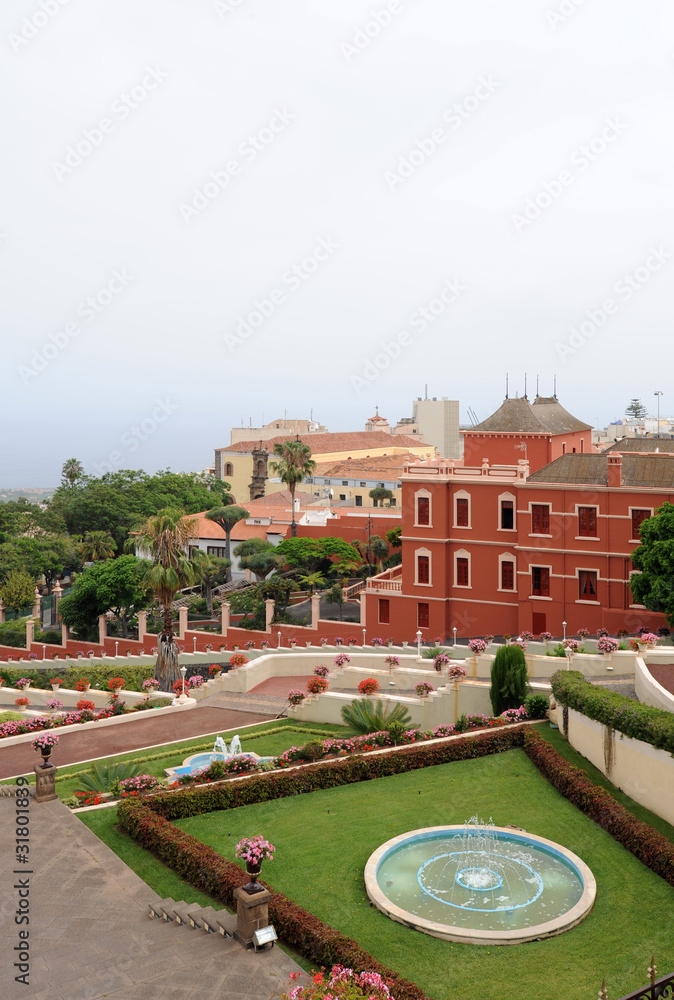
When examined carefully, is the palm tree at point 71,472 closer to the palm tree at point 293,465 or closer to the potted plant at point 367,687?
the palm tree at point 293,465

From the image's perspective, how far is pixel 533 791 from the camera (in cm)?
1892

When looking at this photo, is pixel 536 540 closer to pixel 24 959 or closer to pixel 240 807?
pixel 240 807

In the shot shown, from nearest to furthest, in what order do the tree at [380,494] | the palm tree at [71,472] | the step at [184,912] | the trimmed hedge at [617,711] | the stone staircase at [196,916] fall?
the stone staircase at [196,916], the step at [184,912], the trimmed hedge at [617,711], the tree at [380,494], the palm tree at [71,472]

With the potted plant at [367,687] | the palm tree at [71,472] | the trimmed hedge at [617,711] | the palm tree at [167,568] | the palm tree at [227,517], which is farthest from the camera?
the palm tree at [71,472]

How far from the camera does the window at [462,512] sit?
3953cm

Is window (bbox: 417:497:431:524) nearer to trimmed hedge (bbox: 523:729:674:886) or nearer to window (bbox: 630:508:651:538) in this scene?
window (bbox: 630:508:651:538)

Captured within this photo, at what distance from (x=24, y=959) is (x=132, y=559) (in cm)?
3333

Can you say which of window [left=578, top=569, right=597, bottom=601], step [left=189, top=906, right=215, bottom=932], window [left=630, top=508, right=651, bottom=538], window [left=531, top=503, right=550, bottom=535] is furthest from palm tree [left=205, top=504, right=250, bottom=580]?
step [left=189, top=906, right=215, bottom=932]

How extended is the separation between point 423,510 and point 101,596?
17.4m

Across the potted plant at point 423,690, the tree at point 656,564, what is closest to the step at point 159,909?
the potted plant at point 423,690

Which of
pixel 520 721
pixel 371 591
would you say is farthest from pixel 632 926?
pixel 371 591

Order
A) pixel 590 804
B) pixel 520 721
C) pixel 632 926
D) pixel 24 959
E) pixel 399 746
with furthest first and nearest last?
1. pixel 520 721
2. pixel 399 746
3. pixel 590 804
4. pixel 632 926
5. pixel 24 959

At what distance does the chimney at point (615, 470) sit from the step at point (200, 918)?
1076 inches

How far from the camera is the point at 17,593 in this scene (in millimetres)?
48438
